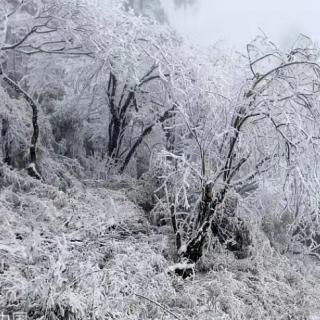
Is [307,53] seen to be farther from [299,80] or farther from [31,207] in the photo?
[31,207]

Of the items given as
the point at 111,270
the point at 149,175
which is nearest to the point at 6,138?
the point at 149,175

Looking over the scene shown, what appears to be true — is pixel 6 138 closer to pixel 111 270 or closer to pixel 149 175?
pixel 149 175

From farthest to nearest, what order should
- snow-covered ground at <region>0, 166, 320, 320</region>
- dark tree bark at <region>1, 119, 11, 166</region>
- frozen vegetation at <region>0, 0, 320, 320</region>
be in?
1. dark tree bark at <region>1, 119, 11, 166</region>
2. frozen vegetation at <region>0, 0, 320, 320</region>
3. snow-covered ground at <region>0, 166, 320, 320</region>

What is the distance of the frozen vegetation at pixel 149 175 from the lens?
5.57 meters

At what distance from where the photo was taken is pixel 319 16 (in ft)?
154

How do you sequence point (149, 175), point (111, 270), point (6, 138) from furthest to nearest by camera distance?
1. point (149, 175)
2. point (6, 138)
3. point (111, 270)

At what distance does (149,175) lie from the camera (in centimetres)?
937

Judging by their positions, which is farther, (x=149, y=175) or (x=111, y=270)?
(x=149, y=175)

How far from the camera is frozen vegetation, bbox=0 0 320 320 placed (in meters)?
5.57

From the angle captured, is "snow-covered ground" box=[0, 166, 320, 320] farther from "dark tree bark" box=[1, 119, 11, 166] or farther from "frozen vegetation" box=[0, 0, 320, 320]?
"dark tree bark" box=[1, 119, 11, 166]

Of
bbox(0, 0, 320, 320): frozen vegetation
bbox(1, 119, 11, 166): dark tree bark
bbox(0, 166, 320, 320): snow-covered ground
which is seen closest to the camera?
bbox(0, 166, 320, 320): snow-covered ground

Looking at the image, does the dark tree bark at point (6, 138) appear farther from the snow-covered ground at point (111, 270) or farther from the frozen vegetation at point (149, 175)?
the snow-covered ground at point (111, 270)

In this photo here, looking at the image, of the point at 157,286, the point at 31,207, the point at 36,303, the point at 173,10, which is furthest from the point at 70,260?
the point at 173,10

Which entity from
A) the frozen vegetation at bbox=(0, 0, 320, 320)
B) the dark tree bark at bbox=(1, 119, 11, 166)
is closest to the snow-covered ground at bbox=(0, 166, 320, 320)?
the frozen vegetation at bbox=(0, 0, 320, 320)
